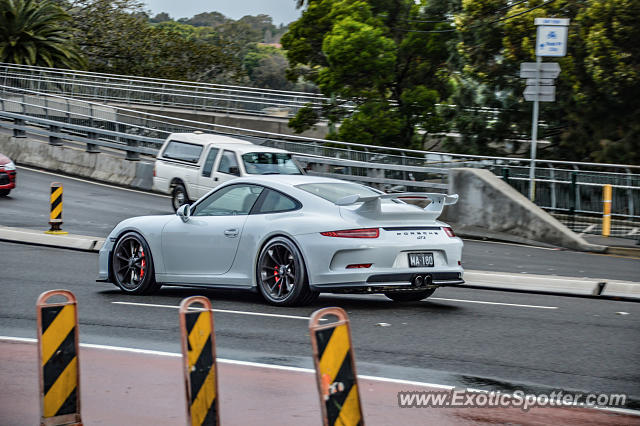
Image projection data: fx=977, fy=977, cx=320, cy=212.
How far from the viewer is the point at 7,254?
1505 cm

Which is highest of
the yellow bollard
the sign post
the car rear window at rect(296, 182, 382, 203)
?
the sign post

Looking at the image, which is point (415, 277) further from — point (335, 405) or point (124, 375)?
point (335, 405)

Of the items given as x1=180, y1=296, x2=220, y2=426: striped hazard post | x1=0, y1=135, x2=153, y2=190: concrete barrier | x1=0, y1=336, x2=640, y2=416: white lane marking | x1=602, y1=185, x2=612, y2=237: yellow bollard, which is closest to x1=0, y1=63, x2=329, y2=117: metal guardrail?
x1=0, y1=135, x2=153, y2=190: concrete barrier

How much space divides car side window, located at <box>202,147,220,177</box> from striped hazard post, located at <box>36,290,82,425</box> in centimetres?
1693

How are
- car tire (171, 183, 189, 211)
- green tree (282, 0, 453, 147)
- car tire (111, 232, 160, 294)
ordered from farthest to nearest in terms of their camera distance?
1. green tree (282, 0, 453, 147)
2. car tire (171, 183, 189, 211)
3. car tire (111, 232, 160, 294)

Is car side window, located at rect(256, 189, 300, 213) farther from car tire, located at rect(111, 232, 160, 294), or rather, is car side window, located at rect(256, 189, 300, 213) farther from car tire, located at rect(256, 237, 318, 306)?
car tire, located at rect(111, 232, 160, 294)

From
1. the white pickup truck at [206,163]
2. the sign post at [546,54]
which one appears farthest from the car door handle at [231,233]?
the sign post at [546,54]

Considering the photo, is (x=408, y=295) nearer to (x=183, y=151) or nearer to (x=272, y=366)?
(x=272, y=366)

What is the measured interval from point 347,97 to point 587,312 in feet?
79.5

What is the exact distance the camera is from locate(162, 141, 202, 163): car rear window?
22.9 meters

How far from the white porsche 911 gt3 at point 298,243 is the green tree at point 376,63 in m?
22.6

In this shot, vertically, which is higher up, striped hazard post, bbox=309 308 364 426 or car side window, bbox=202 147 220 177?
striped hazard post, bbox=309 308 364 426

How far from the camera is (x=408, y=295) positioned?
11.0 metres

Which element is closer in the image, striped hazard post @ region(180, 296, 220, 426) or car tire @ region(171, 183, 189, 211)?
striped hazard post @ region(180, 296, 220, 426)
